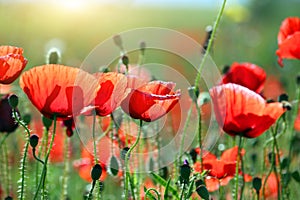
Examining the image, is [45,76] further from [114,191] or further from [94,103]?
[114,191]

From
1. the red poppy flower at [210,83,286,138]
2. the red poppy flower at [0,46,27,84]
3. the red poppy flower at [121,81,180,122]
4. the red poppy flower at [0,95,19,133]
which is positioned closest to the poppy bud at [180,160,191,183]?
the red poppy flower at [121,81,180,122]

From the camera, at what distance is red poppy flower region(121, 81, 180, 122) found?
3.84 feet

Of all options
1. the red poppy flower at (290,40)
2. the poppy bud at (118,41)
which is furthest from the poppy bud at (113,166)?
the red poppy flower at (290,40)

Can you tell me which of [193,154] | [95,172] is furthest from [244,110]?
[95,172]

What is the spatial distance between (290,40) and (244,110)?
0.34 meters

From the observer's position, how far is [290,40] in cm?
162

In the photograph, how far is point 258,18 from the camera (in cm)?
970

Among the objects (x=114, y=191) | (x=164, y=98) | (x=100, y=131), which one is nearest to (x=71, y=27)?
(x=114, y=191)

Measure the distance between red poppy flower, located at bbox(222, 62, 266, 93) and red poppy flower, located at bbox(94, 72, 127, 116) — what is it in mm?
557

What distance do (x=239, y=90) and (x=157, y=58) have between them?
22.3ft

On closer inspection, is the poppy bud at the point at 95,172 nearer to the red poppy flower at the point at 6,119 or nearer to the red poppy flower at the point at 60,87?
the red poppy flower at the point at 60,87

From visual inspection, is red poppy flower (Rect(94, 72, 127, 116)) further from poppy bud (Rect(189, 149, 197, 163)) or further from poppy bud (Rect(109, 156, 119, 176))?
poppy bud (Rect(189, 149, 197, 163))

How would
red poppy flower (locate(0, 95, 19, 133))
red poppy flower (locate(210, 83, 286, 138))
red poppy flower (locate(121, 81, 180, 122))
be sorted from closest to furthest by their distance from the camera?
red poppy flower (locate(121, 81, 180, 122)) → red poppy flower (locate(210, 83, 286, 138)) → red poppy flower (locate(0, 95, 19, 133))

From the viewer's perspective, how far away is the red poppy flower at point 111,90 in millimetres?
1170
